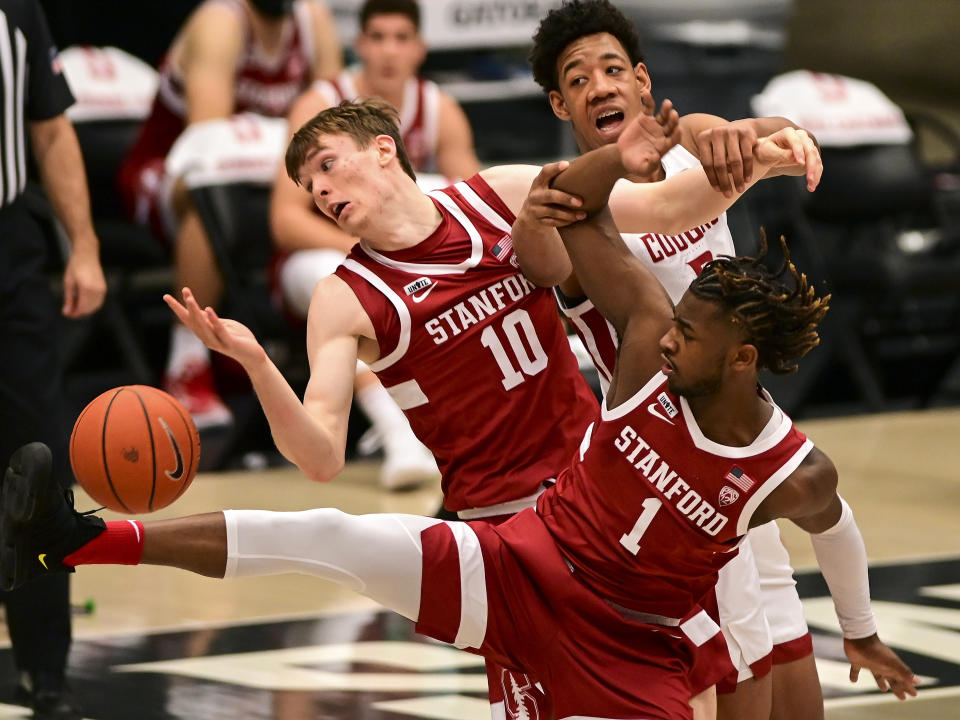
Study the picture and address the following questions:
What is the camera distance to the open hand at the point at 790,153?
2914 millimetres

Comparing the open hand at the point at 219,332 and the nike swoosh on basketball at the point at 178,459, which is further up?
the open hand at the point at 219,332

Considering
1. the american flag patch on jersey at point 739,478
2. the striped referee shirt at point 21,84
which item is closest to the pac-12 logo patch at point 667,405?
the american flag patch on jersey at point 739,478

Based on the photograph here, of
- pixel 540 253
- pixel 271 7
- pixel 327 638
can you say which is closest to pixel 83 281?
pixel 327 638

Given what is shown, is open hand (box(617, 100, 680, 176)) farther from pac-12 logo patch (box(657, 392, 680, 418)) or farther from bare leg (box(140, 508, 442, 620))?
bare leg (box(140, 508, 442, 620))

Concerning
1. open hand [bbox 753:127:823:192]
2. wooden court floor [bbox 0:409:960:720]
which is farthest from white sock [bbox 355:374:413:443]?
open hand [bbox 753:127:823:192]

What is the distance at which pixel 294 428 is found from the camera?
Result: 10.3ft

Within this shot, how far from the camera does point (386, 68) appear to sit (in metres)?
7.06

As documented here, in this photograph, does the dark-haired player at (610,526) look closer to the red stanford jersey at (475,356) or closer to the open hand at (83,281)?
the red stanford jersey at (475,356)

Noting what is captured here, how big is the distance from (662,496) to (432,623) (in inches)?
20.0

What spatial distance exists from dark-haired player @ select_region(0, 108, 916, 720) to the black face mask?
4.86 m

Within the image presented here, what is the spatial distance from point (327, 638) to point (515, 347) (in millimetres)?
1632

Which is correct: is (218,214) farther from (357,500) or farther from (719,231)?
(719,231)

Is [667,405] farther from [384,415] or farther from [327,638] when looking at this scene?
[384,415]

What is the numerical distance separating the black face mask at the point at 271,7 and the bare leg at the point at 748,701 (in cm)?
501
